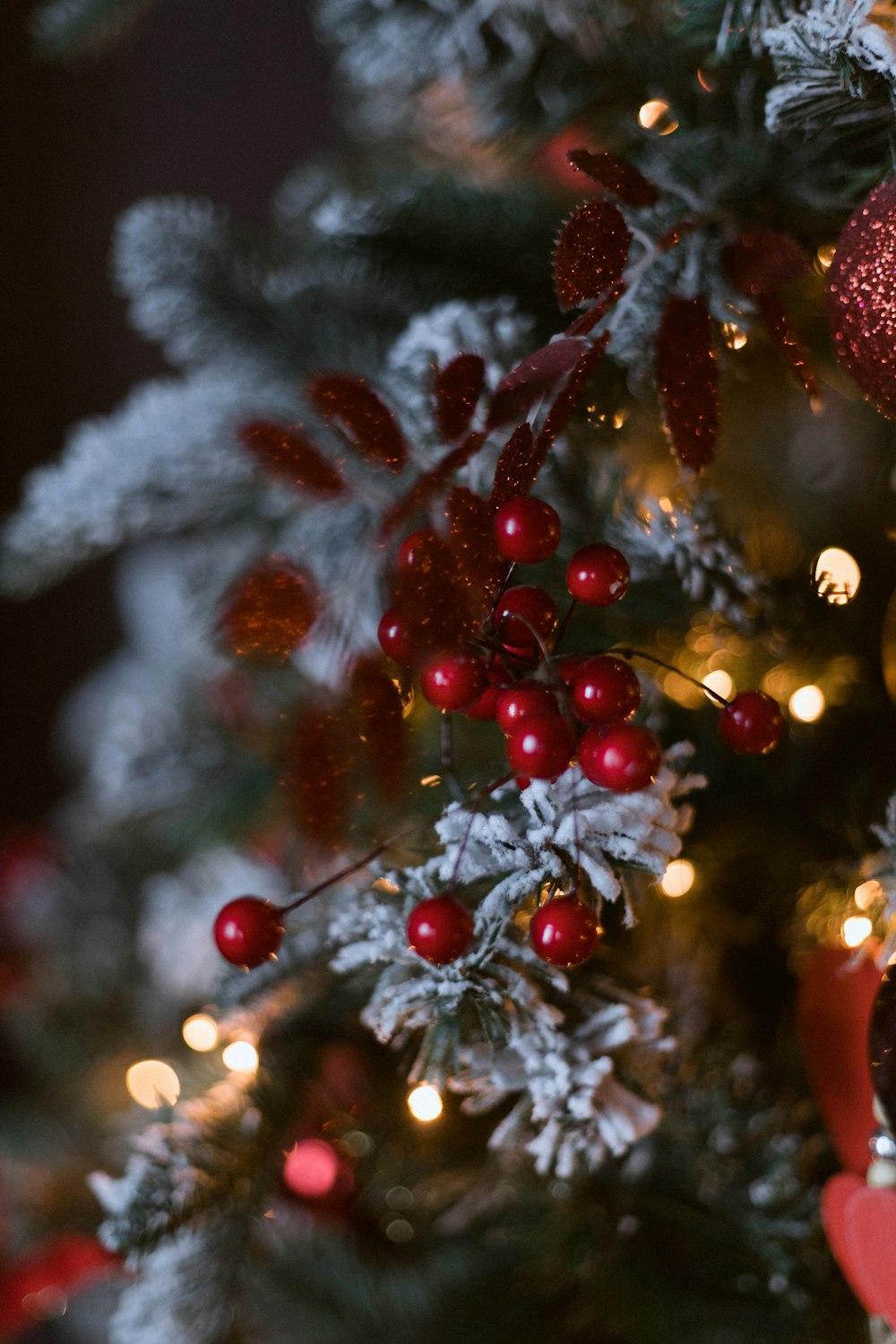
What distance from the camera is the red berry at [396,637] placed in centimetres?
28

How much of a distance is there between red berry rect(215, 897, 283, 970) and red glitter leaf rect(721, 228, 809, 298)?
10.6 inches

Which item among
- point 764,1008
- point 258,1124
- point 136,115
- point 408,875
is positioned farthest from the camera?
point 136,115

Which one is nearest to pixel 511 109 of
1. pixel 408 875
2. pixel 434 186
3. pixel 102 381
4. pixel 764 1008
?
pixel 434 186

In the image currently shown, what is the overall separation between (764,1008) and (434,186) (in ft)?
1.49

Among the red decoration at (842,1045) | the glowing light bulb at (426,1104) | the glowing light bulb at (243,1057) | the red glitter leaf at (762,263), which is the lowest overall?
the red decoration at (842,1045)

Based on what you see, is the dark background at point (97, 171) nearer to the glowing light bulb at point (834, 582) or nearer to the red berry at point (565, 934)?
the glowing light bulb at point (834, 582)

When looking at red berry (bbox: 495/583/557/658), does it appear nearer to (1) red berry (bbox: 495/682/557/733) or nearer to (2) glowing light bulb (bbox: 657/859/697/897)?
(1) red berry (bbox: 495/682/557/733)

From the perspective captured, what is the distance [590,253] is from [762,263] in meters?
0.08

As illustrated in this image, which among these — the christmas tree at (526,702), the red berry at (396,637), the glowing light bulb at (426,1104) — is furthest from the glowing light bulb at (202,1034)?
the red berry at (396,637)

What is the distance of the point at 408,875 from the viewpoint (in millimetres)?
299

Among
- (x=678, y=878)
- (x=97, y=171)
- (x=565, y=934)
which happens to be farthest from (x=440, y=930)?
(x=97, y=171)

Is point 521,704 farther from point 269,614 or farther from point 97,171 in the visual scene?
point 97,171

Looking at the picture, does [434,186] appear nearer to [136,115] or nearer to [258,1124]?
[258,1124]

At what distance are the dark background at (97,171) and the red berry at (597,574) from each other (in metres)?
0.93
